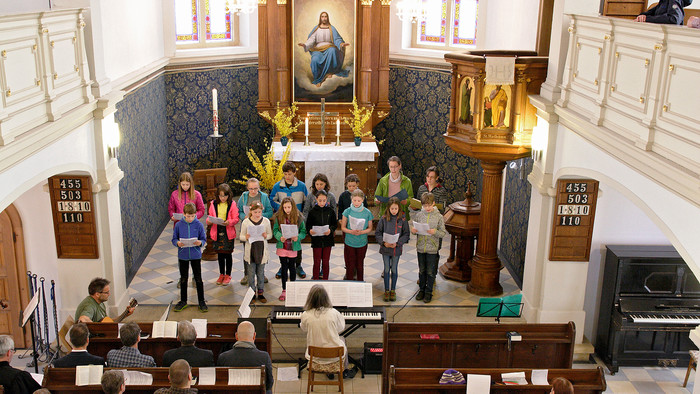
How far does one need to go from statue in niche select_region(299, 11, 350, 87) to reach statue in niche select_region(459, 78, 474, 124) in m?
4.62

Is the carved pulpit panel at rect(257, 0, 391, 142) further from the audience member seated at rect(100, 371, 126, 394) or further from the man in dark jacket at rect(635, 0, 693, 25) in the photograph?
the audience member seated at rect(100, 371, 126, 394)

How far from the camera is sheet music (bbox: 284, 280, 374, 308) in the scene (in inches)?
348

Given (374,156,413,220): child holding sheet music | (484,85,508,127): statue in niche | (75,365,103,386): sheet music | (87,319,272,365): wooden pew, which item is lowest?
(87,319,272,365): wooden pew

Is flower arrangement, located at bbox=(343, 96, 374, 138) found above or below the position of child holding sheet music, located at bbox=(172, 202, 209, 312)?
above

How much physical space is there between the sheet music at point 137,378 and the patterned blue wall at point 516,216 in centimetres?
615

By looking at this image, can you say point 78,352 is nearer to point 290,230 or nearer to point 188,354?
point 188,354

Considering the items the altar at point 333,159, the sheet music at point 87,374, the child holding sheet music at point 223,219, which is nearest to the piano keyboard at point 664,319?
the child holding sheet music at point 223,219

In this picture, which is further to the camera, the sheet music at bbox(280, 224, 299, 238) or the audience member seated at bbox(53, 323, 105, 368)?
the sheet music at bbox(280, 224, 299, 238)

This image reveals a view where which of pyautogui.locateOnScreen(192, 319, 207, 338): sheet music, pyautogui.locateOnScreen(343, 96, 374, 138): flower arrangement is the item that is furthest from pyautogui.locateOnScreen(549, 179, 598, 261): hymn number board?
pyautogui.locateOnScreen(343, 96, 374, 138): flower arrangement

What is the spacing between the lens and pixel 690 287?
9062mm

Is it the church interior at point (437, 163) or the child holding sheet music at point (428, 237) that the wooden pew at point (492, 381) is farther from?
the child holding sheet music at point (428, 237)

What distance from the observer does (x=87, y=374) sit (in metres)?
6.68

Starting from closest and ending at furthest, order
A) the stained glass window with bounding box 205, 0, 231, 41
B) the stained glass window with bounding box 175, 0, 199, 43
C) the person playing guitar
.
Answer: the person playing guitar
the stained glass window with bounding box 175, 0, 199, 43
the stained glass window with bounding box 205, 0, 231, 41

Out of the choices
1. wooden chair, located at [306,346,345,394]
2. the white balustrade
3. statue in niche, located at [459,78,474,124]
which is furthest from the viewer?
statue in niche, located at [459,78,474,124]
